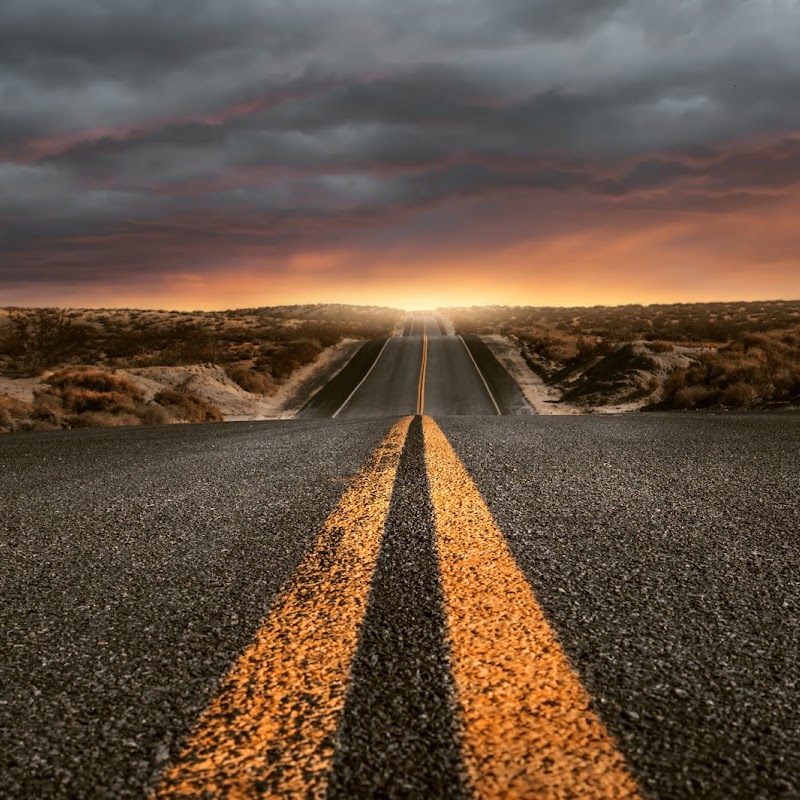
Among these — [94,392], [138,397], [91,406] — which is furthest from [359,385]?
[91,406]

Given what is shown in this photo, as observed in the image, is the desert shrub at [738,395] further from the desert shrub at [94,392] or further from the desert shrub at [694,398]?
the desert shrub at [94,392]

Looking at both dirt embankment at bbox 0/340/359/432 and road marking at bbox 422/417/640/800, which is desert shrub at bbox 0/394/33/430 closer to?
dirt embankment at bbox 0/340/359/432

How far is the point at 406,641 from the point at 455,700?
28 cm

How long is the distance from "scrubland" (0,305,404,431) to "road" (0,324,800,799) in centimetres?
1410

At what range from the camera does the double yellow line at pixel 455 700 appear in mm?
1010

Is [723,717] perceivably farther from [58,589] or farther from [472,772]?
[58,589]

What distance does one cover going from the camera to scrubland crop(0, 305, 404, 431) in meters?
17.3

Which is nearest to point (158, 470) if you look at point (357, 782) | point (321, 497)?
point (321, 497)

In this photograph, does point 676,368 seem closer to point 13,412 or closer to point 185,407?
point 185,407

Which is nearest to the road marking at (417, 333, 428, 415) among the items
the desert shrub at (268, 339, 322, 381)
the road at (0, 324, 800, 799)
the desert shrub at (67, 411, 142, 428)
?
the desert shrub at (268, 339, 322, 381)

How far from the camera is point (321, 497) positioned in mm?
3242

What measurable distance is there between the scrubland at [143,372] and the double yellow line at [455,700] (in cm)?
1499

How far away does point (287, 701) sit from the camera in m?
1.24

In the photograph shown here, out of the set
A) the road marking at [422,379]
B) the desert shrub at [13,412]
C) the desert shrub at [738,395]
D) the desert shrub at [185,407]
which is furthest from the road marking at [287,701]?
the road marking at [422,379]
